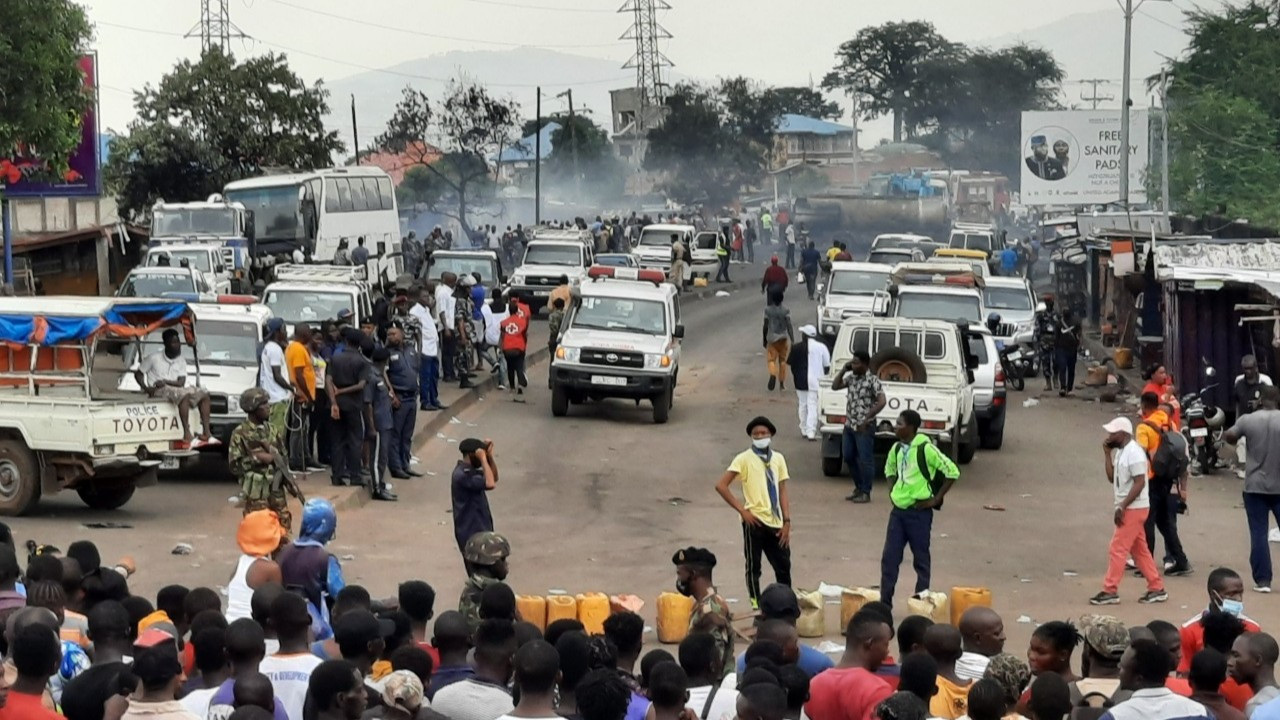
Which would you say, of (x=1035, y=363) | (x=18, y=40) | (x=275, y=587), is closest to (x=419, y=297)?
(x=18, y=40)

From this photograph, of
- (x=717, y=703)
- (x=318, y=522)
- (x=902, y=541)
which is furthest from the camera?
(x=902, y=541)

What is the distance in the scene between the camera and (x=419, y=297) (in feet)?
82.4

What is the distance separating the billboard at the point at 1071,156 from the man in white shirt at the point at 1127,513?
44.8 meters

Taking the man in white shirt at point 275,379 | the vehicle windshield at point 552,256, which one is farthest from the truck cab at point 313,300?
the vehicle windshield at point 552,256

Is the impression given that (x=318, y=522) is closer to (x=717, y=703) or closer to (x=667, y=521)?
(x=717, y=703)

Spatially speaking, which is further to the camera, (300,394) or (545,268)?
(545,268)

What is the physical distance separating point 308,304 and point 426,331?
5.58ft

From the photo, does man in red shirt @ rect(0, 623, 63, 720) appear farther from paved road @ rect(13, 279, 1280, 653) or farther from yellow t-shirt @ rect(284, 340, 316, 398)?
yellow t-shirt @ rect(284, 340, 316, 398)

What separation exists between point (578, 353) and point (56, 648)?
63.6 ft

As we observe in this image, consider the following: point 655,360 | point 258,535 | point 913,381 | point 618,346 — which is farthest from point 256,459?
point 655,360

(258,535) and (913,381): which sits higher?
(258,535)

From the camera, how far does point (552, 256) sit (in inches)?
1688

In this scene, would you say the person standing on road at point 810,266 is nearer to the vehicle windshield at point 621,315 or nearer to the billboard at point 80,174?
the billboard at point 80,174

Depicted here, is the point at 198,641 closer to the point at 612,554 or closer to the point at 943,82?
the point at 612,554
